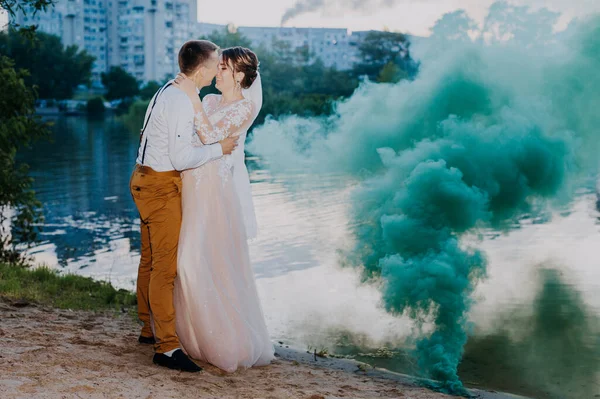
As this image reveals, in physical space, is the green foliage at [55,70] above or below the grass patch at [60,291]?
above

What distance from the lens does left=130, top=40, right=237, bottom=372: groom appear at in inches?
230

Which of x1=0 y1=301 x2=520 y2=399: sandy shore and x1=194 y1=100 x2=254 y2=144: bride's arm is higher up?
x1=194 y1=100 x2=254 y2=144: bride's arm

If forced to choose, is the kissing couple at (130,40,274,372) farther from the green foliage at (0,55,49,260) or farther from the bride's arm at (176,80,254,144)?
the green foliage at (0,55,49,260)

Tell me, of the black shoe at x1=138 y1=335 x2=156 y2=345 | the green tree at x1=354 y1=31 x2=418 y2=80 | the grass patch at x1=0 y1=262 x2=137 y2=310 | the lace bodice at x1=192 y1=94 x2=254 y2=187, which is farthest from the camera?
the green tree at x1=354 y1=31 x2=418 y2=80

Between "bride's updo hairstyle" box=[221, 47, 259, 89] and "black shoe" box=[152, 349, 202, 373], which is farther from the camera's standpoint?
"bride's updo hairstyle" box=[221, 47, 259, 89]

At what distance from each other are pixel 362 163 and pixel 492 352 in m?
3.07

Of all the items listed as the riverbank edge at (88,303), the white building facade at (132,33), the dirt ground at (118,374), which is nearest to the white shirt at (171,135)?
the dirt ground at (118,374)

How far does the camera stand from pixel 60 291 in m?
9.95

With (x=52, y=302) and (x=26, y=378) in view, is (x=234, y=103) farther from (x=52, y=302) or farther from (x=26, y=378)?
(x=52, y=302)

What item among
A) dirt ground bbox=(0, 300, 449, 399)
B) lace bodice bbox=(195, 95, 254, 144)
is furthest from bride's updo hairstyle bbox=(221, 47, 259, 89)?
dirt ground bbox=(0, 300, 449, 399)

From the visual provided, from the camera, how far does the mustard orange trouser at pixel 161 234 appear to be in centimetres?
598

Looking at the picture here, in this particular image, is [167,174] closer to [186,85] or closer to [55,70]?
[186,85]

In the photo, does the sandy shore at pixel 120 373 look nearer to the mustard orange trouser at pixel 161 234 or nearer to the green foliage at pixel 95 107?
the mustard orange trouser at pixel 161 234

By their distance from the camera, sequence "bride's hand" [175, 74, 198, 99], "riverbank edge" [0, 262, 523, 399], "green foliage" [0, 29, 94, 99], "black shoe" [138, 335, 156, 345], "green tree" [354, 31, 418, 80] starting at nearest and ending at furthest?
"bride's hand" [175, 74, 198, 99] < "black shoe" [138, 335, 156, 345] < "riverbank edge" [0, 262, 523, 399] < "green tree" [354, 31, 418, 80] < "green foliage" [0, 29, 94, 99]
